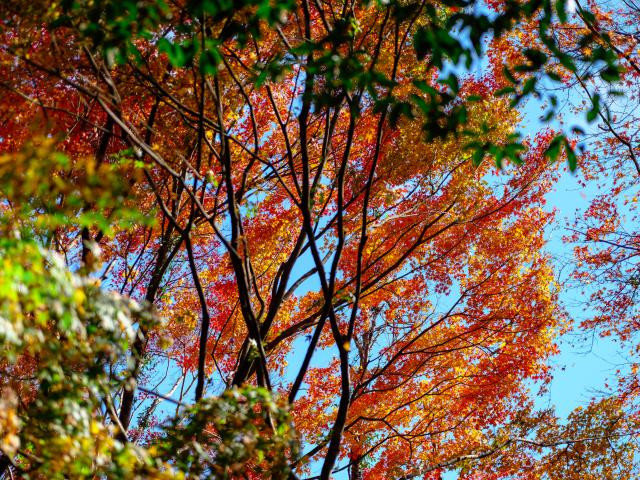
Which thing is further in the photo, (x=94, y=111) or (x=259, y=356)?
(x=94, y=111)

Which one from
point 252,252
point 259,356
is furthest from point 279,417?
point 252,252

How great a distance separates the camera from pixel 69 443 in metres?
2.63

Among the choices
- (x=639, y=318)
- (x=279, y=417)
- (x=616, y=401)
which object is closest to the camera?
(x=279, y=417)

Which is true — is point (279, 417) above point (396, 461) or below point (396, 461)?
below

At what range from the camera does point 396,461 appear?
45.1 ft

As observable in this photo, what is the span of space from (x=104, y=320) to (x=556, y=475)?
9511 millimetres

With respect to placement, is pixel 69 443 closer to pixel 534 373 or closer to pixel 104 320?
pixel 104 320

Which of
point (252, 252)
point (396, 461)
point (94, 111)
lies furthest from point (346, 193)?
point (396, 461)

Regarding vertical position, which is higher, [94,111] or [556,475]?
[94,111]

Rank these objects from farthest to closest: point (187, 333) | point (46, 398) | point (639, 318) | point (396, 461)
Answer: point (396, 461) → point (187, 333) → point (639, 318) → point (46, 398)

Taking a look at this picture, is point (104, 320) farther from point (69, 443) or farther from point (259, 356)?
point (259, 356)

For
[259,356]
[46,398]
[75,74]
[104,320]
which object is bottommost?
[46,398]

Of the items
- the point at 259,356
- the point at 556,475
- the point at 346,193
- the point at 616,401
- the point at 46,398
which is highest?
the point at 346,193

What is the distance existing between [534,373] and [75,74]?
11.1 meters
